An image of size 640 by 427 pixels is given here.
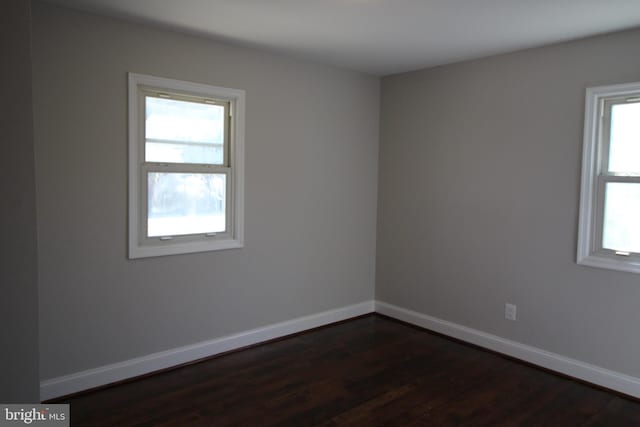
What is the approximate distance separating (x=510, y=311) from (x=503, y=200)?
0.93 m

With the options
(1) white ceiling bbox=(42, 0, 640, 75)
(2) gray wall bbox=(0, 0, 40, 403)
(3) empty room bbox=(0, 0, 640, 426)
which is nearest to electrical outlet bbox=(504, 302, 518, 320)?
(3) empty room bbox=(0, 0, 640, 426)

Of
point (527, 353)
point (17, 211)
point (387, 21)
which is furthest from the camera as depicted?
point (527, 353)

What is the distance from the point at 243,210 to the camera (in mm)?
3785

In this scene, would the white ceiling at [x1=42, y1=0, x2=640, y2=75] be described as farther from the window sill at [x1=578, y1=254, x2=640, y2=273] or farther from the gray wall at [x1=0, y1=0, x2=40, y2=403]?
the window sill at [x1=578, y1=254, x2=640, y2=273]

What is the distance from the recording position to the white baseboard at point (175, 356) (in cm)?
295

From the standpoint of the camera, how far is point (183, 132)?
11.3ft

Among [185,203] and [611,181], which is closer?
[611,181]

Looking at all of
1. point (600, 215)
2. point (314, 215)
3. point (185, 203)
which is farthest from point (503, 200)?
point (185, 203)

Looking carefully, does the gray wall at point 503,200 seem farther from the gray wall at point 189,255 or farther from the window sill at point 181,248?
the window sill at point 181,248

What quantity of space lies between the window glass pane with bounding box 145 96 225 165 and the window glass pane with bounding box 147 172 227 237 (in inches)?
5.5

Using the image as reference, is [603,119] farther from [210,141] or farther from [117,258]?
[117,258]

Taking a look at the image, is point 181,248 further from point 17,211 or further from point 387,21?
point 387,21

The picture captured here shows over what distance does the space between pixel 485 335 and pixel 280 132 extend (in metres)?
2.53

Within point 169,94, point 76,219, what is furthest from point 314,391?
point 169,94
